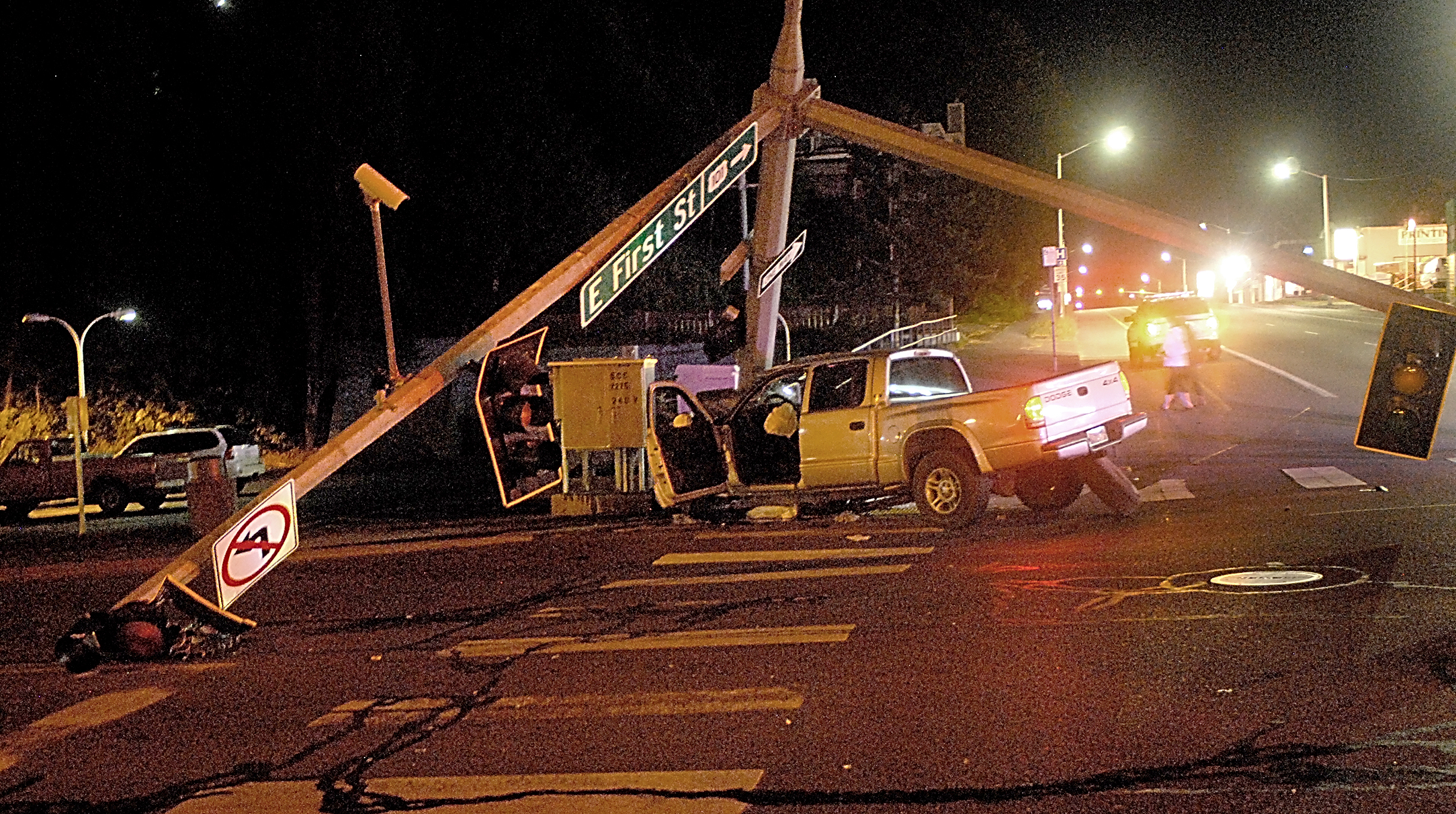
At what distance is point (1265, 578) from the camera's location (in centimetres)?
969

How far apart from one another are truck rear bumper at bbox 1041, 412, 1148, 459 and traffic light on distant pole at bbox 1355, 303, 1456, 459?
4.06 m

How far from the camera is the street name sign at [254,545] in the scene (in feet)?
30.7

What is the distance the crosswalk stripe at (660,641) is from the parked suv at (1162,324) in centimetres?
2249

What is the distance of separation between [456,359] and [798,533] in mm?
4404

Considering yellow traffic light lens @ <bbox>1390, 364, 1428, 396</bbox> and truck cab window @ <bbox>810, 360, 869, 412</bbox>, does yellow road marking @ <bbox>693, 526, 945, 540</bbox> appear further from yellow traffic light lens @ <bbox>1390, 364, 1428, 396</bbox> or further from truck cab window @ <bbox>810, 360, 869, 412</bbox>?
yellow traffic light lens @ <bbox>1390, 364, 1428, 396</bbox>

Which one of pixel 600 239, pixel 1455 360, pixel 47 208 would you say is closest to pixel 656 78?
pixel 47 208

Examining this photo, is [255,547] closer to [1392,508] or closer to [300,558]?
[300,558]

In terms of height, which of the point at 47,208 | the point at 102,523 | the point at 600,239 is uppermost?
the point at 47,208

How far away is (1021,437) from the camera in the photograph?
500 inches

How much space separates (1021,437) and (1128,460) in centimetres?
697

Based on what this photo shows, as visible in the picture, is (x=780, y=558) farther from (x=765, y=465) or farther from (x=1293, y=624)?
(x=1293, y=624)

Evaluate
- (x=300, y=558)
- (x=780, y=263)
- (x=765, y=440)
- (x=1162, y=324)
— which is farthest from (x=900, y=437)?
(x=1162, y=324)

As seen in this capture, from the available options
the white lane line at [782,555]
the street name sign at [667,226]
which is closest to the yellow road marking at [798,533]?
the white lane line at [782,555]

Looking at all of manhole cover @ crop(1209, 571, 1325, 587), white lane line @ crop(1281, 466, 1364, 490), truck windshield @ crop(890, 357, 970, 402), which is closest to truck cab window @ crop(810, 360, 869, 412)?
truck windshield @ crop(890, 357, 970, 402)
